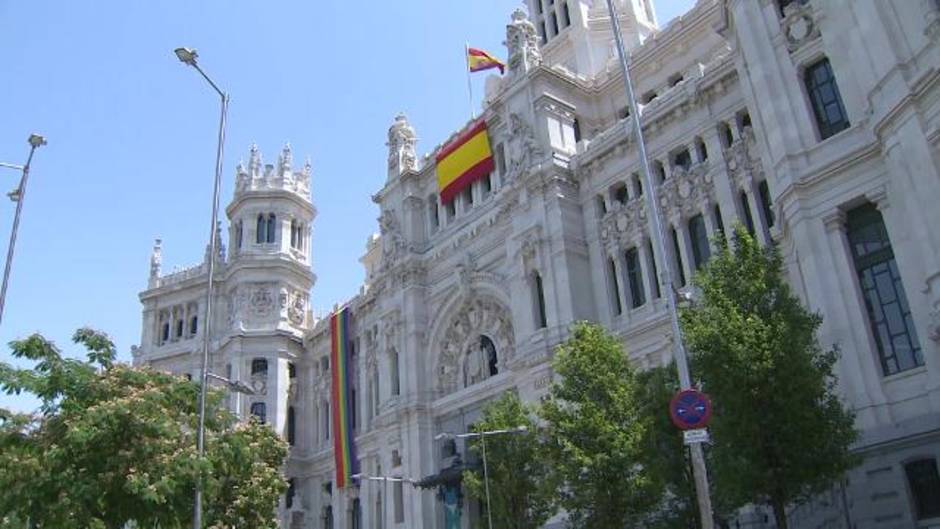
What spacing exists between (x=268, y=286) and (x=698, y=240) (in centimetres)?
3846

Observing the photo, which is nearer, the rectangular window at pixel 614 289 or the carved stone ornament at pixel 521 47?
the rectangular window at pixel 614 289

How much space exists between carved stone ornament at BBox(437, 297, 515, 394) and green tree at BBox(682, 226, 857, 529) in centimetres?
2469

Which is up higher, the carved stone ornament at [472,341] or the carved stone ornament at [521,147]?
the carved stone ornament at [521,147]

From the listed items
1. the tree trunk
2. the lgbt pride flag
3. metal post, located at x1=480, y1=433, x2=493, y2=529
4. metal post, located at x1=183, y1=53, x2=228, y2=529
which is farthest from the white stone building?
metal post, located at x1=183, y1=53, x2=228, y2=529

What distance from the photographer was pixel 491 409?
37031mm

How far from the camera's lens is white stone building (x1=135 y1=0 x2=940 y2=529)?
25.1 meters

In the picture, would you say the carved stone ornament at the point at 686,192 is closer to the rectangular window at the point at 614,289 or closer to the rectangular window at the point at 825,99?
the rectangular window at the point at 614,289

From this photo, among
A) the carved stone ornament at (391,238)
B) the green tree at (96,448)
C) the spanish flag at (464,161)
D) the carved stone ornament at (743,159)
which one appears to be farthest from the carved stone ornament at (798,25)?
the carved stone ornament at (391,238)

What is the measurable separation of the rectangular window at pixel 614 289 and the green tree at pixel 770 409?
61.6 feet

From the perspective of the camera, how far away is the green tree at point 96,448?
79.0 feet

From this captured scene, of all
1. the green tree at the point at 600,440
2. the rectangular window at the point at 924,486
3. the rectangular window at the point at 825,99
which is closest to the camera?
the rectangular window at the point at 924,486

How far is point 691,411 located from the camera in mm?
19094

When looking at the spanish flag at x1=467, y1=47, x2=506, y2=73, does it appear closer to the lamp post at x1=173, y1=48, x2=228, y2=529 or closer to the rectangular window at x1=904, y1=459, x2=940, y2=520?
the lamp post at x1=173, y1=48, x2=228, y2=529

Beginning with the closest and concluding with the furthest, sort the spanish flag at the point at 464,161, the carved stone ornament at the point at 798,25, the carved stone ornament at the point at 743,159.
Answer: the carved stone ornament at the point at 798,25 < the carved stone ornament at the point at 743,159 < the spanish flag at the point at 464,161
